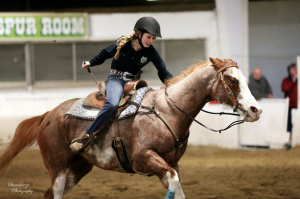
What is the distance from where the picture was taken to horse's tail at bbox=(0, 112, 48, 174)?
4566mm

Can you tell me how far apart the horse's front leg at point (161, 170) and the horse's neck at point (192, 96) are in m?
0.42

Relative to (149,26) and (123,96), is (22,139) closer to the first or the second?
(123,96)

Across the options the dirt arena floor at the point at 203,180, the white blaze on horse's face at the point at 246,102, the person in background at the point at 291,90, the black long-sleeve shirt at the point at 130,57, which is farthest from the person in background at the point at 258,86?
the white blaze on horse's face at the point at 246,102

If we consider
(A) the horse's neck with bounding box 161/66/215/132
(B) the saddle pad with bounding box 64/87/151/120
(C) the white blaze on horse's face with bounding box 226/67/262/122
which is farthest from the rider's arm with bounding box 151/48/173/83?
(C) the white blaze on horse's face with bounding box 226/67/262/122

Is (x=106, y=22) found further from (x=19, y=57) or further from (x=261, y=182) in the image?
(x=261, y=182)

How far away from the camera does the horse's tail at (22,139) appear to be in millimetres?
4566

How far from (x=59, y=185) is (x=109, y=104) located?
1167mm

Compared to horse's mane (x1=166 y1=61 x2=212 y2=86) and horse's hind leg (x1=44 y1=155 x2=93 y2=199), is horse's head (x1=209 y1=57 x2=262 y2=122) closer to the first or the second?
horse's mane (x1=166 y1=61 x2=212 y2=86)

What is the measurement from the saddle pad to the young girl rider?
0.13m

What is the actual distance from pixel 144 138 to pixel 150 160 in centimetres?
25

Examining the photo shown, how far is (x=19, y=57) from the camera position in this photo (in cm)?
964

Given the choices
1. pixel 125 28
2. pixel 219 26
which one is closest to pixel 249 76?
pixel 219 26

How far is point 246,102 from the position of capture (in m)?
3.36

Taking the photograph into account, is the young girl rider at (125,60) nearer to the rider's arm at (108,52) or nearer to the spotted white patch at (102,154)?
the rider's arm at (108,52)
